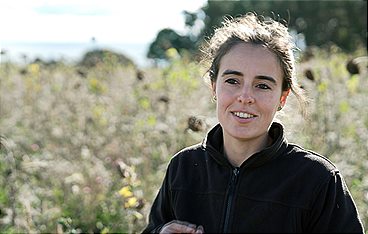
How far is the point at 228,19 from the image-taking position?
9.18ft

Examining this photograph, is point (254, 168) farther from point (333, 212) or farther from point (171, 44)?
point (171, 44)

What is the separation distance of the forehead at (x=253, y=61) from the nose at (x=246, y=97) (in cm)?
6

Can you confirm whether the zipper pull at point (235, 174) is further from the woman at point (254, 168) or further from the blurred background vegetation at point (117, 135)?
the blurred background vegetation at point (117, 135)

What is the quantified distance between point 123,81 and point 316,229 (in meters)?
5.06

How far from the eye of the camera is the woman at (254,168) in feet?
7.32

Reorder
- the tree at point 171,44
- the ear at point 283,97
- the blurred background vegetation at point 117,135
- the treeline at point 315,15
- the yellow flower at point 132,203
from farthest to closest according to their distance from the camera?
the treeline at point 315,15
the tree at point 171,44
the blurred background vegetation at point 117,135
the yellow flower at point 132,203
the ear at point 283,97

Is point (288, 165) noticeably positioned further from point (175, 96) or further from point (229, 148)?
point (175, 96)

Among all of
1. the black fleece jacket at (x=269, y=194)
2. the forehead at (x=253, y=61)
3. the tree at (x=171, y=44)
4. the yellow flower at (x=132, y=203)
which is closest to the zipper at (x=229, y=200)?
the black fleece jacket at (x=269, y=194)

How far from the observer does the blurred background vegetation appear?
13.8ft

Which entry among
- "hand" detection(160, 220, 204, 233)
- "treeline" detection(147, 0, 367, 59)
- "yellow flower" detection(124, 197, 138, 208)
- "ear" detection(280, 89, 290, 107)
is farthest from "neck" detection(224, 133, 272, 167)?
"treeline" detection(147, 0, 367, 59)

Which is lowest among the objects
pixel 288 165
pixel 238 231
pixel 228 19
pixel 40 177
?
pixel 40 177

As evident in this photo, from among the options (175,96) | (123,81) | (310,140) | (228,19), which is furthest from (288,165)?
(123,81)

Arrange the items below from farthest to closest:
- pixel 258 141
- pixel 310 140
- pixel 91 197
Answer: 1. pixel 91 197
2. pixel 310 140
3. pixel 258 141

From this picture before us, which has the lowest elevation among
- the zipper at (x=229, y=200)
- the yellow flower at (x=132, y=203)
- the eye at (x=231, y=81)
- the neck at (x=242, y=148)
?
the yellow flower at (x=132, y=203)
